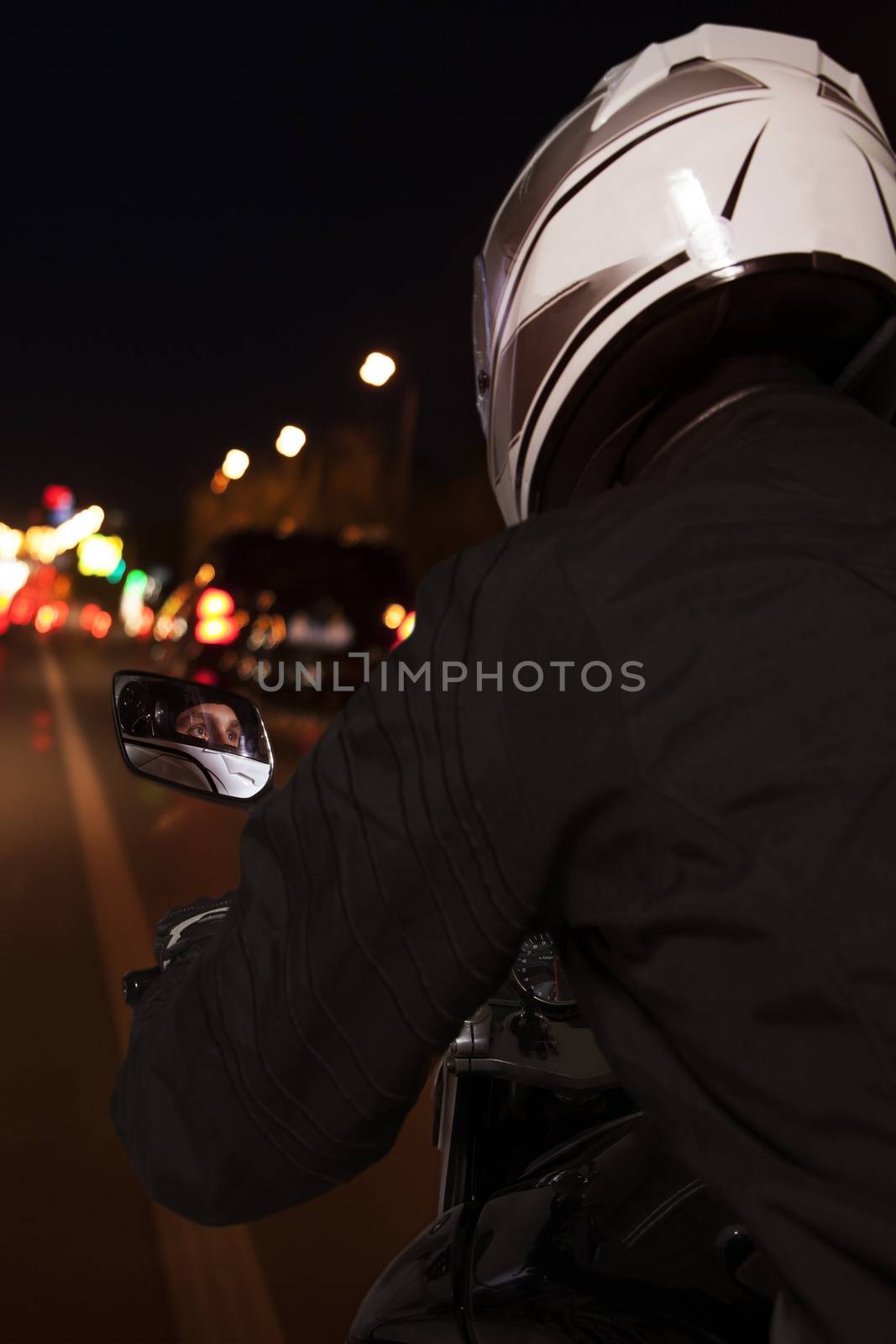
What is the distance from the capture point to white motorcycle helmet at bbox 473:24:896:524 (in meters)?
1.63

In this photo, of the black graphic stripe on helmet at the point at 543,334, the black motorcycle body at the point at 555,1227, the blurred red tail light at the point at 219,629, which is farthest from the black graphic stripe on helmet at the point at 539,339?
the blurred red tail light at the point at 219,629

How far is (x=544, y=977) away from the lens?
182 cm

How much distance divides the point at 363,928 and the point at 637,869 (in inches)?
9.6

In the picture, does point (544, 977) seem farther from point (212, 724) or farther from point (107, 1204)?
point (107, 1204)

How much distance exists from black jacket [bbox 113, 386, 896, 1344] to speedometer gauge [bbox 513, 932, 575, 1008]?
0.59 m

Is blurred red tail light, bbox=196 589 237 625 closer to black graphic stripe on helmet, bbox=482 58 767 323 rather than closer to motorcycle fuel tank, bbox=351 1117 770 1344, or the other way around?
black graphic stripe on helmet, bbox=482 58 767 323

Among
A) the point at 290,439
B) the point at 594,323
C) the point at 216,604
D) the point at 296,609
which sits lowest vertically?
the point at 594,323

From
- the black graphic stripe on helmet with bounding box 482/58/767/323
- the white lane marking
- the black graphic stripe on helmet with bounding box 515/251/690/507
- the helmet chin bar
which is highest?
the black graphic stripe on helmet with bounding box 482/58/767/323

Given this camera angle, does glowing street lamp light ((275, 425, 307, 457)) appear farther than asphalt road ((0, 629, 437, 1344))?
Yes

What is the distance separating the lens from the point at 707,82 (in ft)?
5.73

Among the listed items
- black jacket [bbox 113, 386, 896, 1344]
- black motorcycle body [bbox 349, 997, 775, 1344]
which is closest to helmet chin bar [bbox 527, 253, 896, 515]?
black jacket [bbox 113, 386, 896, 1344]

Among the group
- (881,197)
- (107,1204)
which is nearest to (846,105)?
(881,197)

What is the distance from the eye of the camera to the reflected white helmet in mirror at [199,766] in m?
1.70

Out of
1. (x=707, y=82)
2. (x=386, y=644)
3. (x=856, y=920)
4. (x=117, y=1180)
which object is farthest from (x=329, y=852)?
(x=386, y=644)
